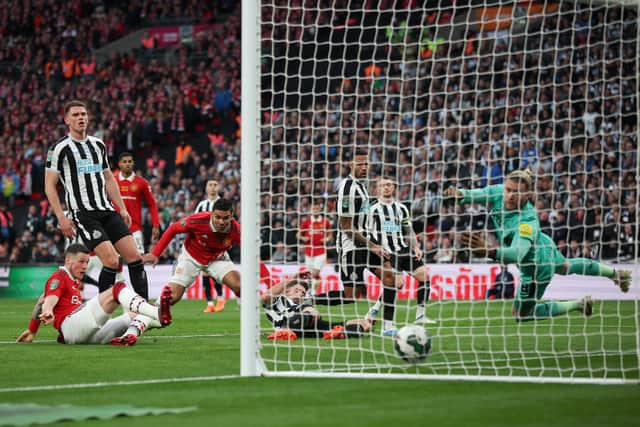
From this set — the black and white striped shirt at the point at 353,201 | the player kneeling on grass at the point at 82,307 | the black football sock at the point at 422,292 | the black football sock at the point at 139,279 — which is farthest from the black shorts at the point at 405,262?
the player kneeling on grass at the point at 82,307

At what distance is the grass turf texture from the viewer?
524cm

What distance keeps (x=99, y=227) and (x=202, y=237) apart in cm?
114

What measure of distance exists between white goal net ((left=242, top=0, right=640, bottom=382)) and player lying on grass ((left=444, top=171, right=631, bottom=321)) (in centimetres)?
2

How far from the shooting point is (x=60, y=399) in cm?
599

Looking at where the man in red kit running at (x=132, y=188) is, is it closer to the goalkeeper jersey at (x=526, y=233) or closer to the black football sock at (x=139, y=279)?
the black football sock at (x=139, y=279)

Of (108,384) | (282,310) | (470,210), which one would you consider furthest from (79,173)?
(470,210)

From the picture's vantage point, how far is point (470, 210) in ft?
44.8

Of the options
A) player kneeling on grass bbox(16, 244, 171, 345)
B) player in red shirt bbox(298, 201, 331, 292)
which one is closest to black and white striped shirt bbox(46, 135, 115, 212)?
player kneeling on grass bbox(16, 244, 171, 345)

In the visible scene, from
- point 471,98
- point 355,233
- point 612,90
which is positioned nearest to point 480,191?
point 355,233

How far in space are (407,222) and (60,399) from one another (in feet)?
23.6

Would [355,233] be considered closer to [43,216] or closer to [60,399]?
[60,399]

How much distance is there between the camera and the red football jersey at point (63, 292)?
31.3ft

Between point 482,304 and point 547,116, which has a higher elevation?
point 547,116

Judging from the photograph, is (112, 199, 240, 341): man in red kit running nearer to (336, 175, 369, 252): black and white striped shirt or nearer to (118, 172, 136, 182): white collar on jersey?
(336, 175, 369, 252): black and white striped shirt
